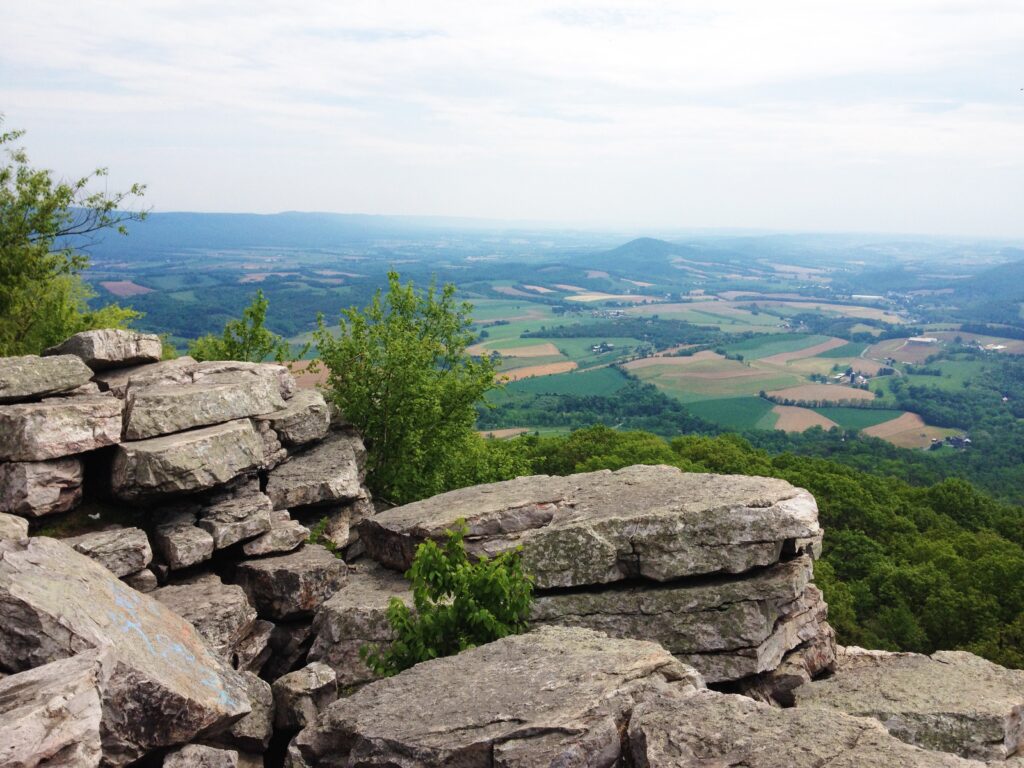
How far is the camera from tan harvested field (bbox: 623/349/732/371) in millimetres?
170500

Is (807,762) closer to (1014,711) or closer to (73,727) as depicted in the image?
(1014,711)

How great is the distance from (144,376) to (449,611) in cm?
1124

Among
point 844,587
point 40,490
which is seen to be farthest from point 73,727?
point 844,587

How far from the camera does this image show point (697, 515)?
1493 centimetres

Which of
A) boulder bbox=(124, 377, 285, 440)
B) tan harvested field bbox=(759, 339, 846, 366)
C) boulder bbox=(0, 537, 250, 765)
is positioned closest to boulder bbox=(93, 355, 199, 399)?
boulder bbox=(124, 377, 285, 440)

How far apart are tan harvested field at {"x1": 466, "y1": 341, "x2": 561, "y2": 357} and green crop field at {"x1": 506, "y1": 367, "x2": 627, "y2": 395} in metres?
20.7

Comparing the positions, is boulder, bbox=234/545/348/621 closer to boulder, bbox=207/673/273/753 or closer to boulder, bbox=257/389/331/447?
boulder, bbox=207/673/273/753

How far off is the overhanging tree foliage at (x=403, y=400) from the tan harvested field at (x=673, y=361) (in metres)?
141

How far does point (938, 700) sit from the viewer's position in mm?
13695

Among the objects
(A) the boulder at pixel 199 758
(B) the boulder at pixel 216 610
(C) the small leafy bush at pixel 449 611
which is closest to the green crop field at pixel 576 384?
(B) the boulder at pixel 216 610

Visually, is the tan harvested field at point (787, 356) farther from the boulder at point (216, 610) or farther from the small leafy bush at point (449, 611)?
the boulder at point (216, 610)

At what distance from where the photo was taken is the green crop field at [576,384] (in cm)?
14425

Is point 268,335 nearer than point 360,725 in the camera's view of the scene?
No

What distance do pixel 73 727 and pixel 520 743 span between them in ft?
17.5
